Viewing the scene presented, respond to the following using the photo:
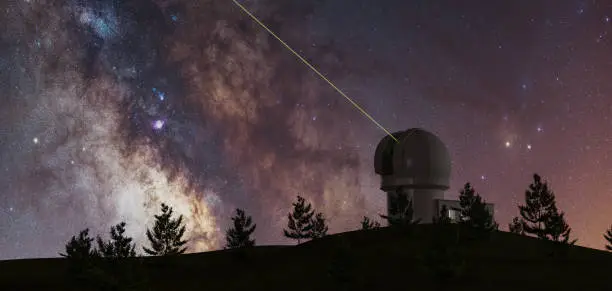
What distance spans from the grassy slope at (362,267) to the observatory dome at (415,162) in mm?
9407

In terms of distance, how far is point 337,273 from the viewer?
133 ft

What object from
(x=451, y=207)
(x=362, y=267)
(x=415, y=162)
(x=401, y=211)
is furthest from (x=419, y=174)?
(x=362, y=267)

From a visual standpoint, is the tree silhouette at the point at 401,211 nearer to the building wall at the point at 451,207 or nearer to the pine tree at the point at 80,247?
the building wall at the point at 451,207

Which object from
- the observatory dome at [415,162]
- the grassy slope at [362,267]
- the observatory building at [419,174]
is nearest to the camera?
the grassy slope at [362,267]

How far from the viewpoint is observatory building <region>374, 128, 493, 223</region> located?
66.1 m

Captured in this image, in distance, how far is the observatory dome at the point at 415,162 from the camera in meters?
66.6

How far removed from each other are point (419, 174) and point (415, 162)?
134 centimetres

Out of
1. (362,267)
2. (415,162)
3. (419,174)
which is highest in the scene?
(415,162)

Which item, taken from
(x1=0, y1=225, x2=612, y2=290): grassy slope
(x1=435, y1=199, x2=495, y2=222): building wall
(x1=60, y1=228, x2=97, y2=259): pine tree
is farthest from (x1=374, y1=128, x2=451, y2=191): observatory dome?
(x1=60, y1=228, x2=97, y2=259): pine tree

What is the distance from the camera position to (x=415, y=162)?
219 ft

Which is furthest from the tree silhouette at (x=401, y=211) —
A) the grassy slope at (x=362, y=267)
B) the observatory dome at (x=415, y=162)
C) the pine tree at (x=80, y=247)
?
the pine tree at (x=80, y=247)

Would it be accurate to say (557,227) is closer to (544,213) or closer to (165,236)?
(544,213)

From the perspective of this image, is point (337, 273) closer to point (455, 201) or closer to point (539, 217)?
point (539, 217)

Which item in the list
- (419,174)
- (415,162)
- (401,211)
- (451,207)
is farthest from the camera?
(415,162)
